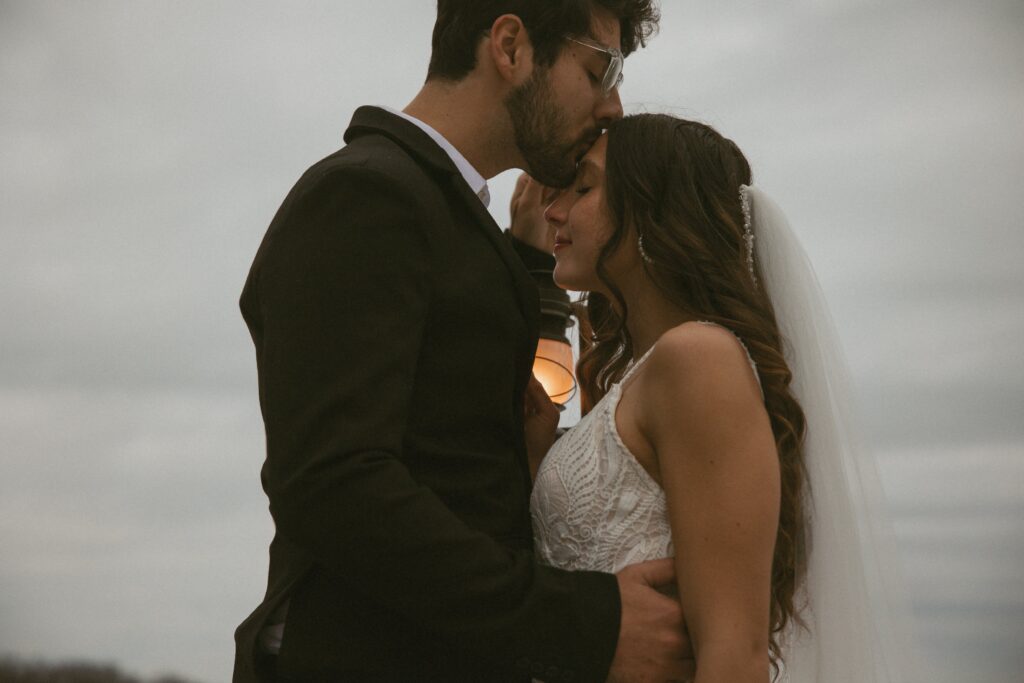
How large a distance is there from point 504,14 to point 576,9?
0.56 ft

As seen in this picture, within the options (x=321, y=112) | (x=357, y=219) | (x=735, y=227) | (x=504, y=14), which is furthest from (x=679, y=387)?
(x=321, y=112)

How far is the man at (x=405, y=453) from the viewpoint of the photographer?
1.59 metres

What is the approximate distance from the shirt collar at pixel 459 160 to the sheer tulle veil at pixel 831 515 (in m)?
0.60

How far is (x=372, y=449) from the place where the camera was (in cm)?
159

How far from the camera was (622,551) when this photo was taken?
6.90ft

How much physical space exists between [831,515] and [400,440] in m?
1.04

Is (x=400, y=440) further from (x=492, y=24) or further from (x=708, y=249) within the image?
(x=492, y=24)

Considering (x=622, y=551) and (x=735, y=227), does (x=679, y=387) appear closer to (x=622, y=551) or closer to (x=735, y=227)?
(x=622, y=551)

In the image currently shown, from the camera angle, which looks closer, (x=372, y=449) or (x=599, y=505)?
(x=372, y=449)

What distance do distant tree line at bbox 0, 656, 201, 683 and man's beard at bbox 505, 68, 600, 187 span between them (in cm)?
353

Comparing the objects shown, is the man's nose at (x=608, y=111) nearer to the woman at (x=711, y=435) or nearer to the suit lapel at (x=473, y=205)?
the woman at (x=711, y=435)

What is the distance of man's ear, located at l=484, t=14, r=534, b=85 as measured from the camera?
7.86 feet

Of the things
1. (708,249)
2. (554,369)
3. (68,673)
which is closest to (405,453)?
(708,249)

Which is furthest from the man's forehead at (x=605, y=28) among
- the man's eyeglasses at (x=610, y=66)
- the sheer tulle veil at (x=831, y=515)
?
the sheer tulle veil at (x=831, y=515)
